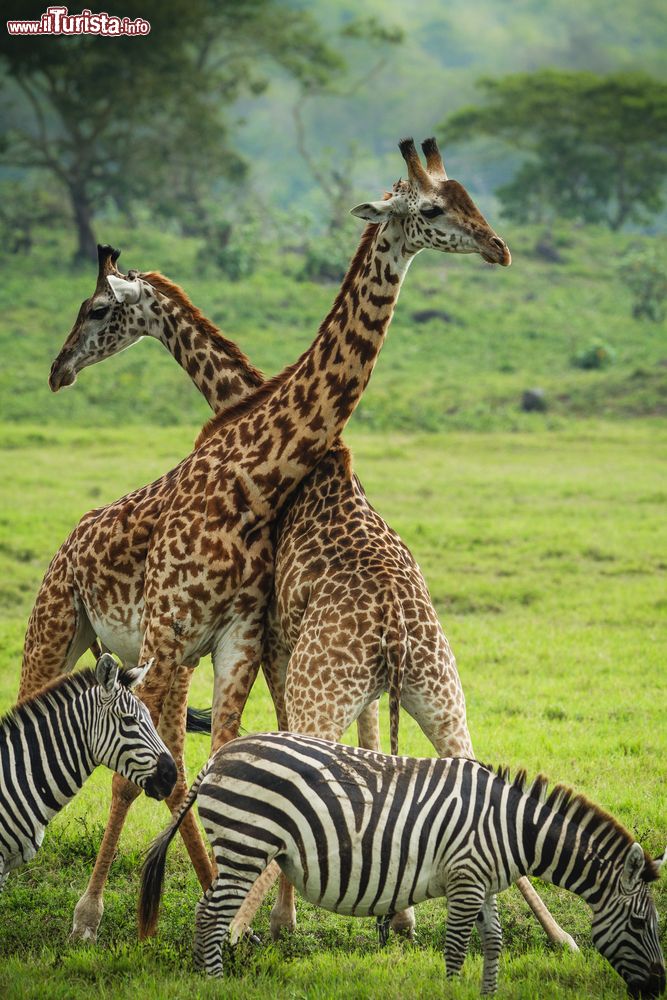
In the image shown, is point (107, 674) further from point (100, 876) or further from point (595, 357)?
point (595, 357)

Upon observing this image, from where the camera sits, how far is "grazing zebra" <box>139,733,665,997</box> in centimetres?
518

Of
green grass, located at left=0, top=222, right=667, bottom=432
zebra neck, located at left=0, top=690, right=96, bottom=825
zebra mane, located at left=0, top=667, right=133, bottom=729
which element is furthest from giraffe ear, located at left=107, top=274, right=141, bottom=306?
green grass, located at left=0, top=222, right=667, bottom=432

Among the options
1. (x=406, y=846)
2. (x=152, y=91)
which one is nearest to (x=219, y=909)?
(x=406, y=846)

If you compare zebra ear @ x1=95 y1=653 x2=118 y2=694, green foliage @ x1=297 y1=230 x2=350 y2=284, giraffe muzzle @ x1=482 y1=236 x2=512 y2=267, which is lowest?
zebra ear @ x1=95 y1=653 x2=118 y2=694

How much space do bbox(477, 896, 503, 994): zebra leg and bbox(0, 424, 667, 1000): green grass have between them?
84 millimetres

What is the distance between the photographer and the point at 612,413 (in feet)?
77.9

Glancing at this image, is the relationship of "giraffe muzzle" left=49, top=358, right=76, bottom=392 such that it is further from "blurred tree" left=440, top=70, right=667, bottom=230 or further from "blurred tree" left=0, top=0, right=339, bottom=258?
"blurred tree" left=440, top=70, right=667, bottom=230

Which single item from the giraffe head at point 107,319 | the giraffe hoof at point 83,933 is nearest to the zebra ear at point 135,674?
the giraffe hoof at point 83,933

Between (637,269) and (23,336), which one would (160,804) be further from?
(637,269)

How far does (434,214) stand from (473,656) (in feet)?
18.5

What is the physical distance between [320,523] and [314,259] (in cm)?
2797

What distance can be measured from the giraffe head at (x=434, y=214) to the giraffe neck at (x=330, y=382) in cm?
13

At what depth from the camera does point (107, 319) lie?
7398mm

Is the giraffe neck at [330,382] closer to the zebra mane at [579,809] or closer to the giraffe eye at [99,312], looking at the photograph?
the giraffe eye at [99,312]
